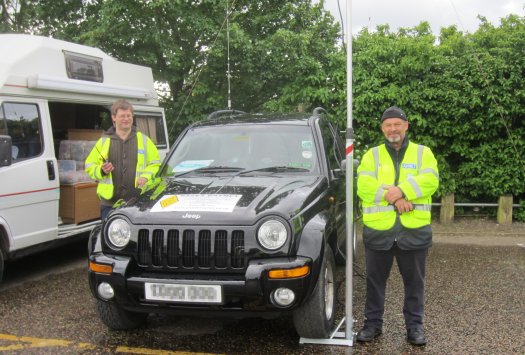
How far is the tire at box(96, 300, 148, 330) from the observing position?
4.21 metres

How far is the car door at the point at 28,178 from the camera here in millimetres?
5344

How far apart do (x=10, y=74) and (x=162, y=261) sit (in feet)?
9.89

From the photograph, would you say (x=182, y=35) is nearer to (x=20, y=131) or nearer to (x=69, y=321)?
(x=20, y=131)

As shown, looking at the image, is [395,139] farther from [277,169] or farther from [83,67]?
[83,67]

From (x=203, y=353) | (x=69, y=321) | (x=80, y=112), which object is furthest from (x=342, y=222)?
(x=80, y=112)

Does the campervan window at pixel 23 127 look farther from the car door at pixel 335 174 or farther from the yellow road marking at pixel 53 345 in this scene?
the car door at pixel 335 174

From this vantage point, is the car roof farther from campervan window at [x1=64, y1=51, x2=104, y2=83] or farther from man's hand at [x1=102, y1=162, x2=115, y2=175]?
campervan window at [x1=64, y1=51, x2=104, y2=83]

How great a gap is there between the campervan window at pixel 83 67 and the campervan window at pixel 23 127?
79cm

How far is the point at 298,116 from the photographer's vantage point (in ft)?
17.7

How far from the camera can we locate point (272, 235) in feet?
12.0

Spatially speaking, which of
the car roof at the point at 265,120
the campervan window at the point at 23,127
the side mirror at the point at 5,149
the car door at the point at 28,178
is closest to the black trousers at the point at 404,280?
the car roof at the point at 265,120

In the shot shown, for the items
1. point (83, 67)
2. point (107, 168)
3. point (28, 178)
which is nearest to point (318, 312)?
point (107, 168)

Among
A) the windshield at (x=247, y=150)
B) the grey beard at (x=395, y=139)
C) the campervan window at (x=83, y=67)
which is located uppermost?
the campervan window at (x=83, y=67)

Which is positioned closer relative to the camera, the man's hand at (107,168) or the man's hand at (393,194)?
the man's hand at (393,194)
